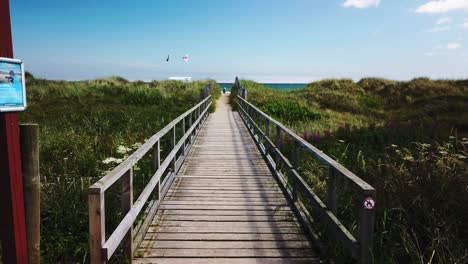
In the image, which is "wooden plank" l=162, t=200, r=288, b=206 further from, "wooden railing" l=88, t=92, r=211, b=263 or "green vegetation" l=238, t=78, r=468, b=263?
"green vegetation" l=238, t=78, r=468, b=263

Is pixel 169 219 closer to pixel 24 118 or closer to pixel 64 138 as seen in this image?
pixel 64 138

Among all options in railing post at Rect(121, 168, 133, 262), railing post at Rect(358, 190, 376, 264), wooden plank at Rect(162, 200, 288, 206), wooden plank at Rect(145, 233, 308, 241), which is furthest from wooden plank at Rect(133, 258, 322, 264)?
wooden plank at Rect(162, 200, 288, 206)

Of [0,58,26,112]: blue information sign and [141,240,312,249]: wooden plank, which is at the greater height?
[0,58,26,112]: blue information sign

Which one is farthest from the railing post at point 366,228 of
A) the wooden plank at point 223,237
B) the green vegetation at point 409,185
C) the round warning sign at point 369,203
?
the wooden plank at point 223,237

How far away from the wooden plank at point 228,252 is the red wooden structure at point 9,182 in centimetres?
119

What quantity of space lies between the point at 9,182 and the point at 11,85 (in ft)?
2.39

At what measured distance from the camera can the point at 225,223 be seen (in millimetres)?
4516

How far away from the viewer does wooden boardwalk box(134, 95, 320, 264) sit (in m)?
3.66

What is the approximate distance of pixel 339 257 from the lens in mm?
3426

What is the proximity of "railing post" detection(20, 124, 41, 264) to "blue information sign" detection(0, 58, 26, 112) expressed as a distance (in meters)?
0.32

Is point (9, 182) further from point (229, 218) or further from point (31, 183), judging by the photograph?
point (229, 218)

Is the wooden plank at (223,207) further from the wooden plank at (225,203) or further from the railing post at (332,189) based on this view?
the railing post at (332,189)

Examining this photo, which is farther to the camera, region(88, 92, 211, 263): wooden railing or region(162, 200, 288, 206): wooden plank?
region(162, 200, 288, 206): wooden plank

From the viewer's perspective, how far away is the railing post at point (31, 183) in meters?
2.90
